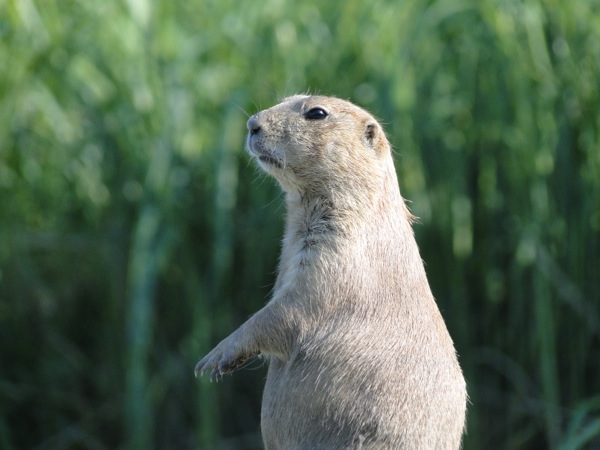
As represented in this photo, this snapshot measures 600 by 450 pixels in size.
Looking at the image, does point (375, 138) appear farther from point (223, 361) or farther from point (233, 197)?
point (233, 197)

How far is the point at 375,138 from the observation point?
315 centimetres

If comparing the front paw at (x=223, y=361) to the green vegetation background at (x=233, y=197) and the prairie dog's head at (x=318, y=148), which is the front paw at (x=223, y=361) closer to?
the prairie dog's head at (x=318, y=148)

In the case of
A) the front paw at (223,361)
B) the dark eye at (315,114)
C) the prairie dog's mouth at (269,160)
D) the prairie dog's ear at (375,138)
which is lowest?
the front paw at (223,361)

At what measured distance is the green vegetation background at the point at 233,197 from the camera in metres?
4.93

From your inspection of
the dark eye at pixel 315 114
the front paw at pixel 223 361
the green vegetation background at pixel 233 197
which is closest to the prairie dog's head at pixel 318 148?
the dark eye at pixel 315 114

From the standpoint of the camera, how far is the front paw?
2791 millimetres

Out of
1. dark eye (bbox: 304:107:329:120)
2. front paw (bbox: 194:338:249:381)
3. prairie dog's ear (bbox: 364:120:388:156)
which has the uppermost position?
dark eye (bbox: 304:107:329:120)

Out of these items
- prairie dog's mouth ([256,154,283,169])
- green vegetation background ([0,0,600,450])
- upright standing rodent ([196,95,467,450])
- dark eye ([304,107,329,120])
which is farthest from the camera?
Result: green vegetation background ([0,0,600,450])

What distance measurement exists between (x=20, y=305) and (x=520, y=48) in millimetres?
3162

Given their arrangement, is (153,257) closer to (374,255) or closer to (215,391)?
(215,391)

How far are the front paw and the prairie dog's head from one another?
0.60 metres

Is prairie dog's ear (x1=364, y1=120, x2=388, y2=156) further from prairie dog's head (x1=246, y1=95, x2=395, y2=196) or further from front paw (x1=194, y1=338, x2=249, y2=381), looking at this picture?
front paw (x1=194, y1=338, x2=249, y2=381)

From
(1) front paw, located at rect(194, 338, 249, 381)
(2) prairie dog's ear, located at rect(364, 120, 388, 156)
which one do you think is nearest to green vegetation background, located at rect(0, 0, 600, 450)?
(2) prairie dog's ear, located at rect(364, 120, 388, 156)

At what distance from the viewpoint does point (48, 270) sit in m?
5.55
